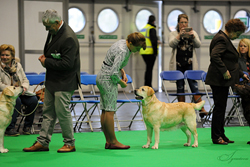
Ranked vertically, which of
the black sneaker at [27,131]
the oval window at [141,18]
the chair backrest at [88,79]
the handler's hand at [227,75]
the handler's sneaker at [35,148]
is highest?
the oval window at [141,18]

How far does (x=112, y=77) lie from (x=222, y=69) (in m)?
1.41

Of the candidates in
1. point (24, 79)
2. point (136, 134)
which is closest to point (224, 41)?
point (136, 134)

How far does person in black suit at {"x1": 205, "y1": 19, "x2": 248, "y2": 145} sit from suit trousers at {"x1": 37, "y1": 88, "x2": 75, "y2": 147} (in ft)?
6.07

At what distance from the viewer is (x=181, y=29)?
6.80 m

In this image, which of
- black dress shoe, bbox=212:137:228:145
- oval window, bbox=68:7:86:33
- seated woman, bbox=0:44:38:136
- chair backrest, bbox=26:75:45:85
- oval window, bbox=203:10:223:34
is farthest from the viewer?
oval window, bbox=203:10:223:34

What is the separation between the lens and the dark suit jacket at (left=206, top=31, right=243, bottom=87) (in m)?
4.44

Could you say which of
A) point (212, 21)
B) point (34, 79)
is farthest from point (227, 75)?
point (212, 21)

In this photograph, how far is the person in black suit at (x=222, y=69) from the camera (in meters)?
4.46

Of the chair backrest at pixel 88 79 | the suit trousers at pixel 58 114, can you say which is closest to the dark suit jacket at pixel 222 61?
the suit trousers at pixel 58 114

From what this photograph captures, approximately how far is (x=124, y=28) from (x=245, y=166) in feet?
30.6

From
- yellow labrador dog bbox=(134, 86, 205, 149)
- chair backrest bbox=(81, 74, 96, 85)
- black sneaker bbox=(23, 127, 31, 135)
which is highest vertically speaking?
chair backrest bbox=(81, 74, 96, 85)

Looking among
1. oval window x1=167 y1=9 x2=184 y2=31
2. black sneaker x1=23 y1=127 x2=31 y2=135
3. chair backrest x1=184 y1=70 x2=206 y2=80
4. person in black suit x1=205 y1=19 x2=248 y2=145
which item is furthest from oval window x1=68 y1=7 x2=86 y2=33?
person in black suit x1=205 y1=19 x2=248 y2=145

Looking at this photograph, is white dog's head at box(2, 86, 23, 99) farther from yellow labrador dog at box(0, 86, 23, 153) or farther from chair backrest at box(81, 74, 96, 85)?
chair backrest at box(81, 74, 96, 85)

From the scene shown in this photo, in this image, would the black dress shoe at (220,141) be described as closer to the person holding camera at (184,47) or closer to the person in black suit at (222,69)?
the person in black suit at (222,69)
